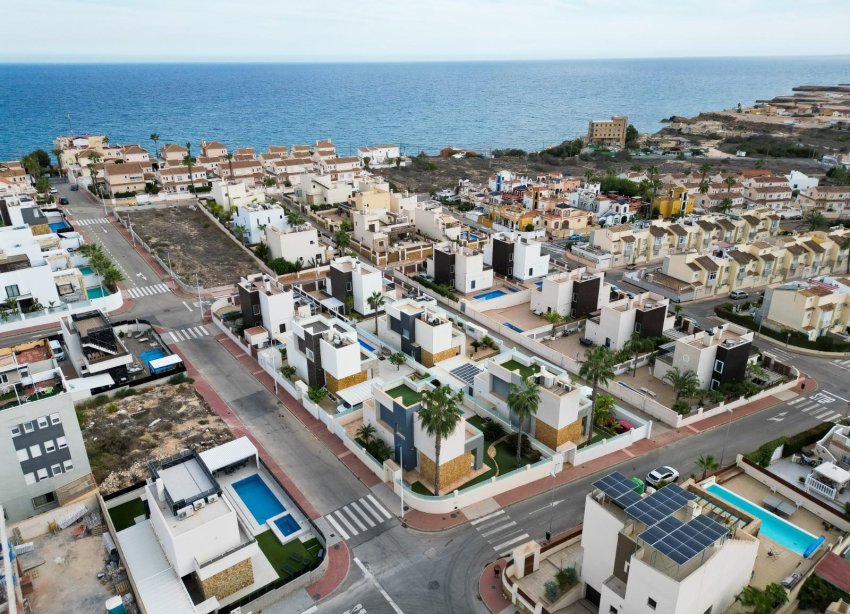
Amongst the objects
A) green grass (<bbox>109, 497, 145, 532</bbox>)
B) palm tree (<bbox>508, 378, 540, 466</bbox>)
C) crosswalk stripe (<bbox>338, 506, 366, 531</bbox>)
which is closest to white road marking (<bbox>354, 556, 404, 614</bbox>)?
crosswalk stripe (<bbox>338, 506, 366, 531</bbox>)

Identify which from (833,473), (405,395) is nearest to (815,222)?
(833,473)

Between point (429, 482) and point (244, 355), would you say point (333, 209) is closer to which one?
point (244, 355)

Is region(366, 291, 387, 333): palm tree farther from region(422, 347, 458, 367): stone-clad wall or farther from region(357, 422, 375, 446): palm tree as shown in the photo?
region(357, 422, 375, 446): palm tree

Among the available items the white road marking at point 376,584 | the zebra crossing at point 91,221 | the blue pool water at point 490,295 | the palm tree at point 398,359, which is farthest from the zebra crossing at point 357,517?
the zebra crossing at point 91,221

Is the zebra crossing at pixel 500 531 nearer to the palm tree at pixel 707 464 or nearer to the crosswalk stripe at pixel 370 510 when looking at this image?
the crosswalk stripe at pixel 370 510

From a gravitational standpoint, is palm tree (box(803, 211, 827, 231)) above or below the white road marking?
above

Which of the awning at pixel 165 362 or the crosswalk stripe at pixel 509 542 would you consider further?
the awning at pixel 165 362

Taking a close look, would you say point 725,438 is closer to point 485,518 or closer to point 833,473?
point 833,473
